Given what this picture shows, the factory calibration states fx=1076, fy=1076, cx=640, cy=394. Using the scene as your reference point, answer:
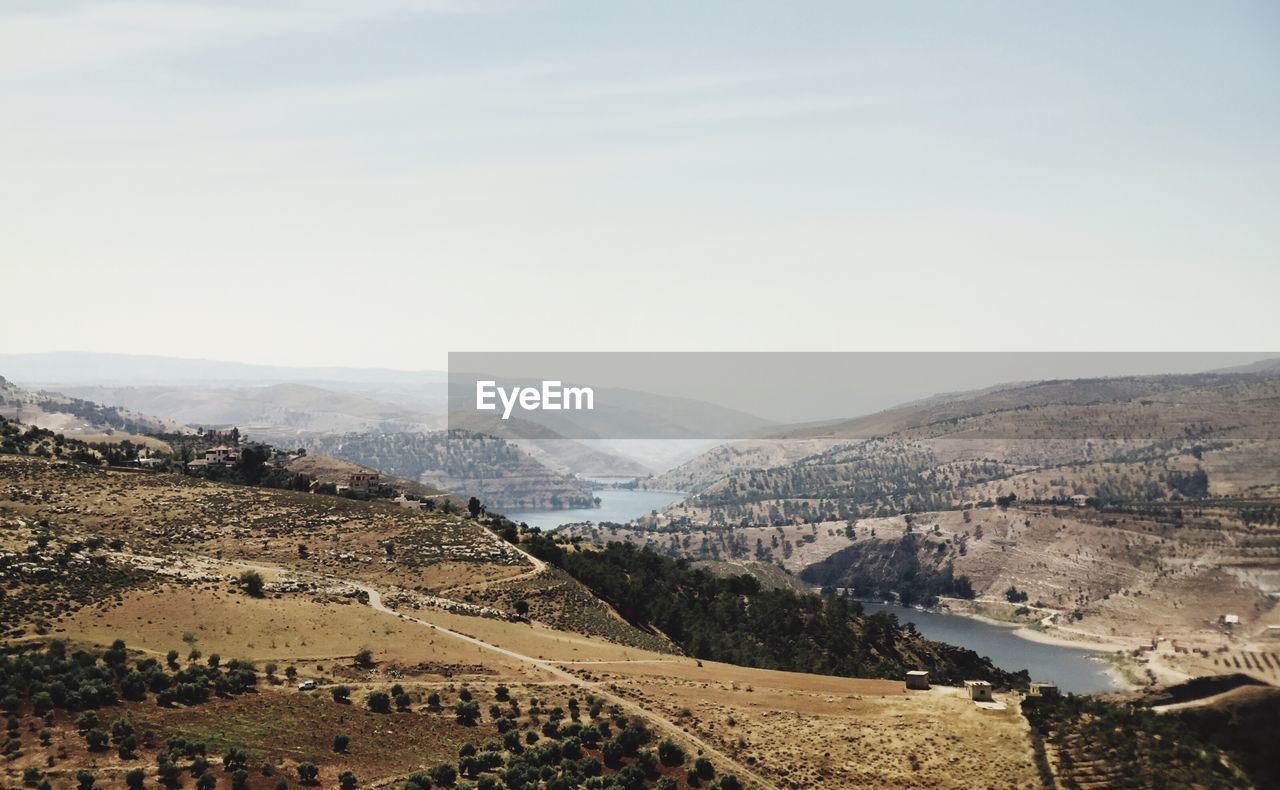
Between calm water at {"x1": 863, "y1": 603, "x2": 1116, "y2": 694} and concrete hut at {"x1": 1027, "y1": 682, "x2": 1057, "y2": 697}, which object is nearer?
concrete hut at {"x1": 1027, "y1": 682, "x2": 1057, "y2": 697}

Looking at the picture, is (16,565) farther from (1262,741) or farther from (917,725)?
(1262,741)

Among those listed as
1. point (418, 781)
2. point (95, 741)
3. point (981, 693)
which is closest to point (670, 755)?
point (418, 781)

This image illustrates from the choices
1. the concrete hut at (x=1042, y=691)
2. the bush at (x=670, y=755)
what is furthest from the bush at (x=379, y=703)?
the concrete hut at (x=1042, y=691)

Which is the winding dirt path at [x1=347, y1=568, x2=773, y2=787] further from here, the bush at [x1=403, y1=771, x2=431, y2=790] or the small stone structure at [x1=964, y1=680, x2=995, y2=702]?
the small stone structure at [x1=964, y1=680, x2=995, y2=702]

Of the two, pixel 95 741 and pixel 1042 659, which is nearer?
pixel 95 741

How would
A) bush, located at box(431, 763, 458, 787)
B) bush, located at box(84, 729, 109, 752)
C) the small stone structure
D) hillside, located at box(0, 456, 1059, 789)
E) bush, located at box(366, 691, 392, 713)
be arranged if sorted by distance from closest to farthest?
bush, located at box(84, 729, 109, 752) → bush, located at box(431, 763, 458, 787) → hillside, located at box(0, 456, 1059, 789) → bush, located at box(366, 691, 392, 713) → the small stone structure

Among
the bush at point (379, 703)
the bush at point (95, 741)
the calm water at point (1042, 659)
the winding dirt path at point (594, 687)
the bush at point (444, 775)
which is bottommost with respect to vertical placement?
the calm water at point (1042, 659)

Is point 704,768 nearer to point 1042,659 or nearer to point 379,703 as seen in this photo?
point 379,703

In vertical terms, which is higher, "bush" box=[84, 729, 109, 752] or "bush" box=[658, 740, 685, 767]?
"bush" box=[84, 729, 109, 752]

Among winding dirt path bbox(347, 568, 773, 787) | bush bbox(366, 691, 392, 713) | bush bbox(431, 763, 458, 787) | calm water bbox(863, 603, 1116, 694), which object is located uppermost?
bush bbox(366, 691, 392, 713)

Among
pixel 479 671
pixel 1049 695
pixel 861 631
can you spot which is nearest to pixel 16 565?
pixel 479 671

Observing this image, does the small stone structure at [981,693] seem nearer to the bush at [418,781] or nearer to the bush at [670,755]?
the bush at [670,755]

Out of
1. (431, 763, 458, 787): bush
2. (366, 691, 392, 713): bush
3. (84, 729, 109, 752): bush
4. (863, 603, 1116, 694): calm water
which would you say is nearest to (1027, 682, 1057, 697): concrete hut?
(431, 763, 458, 787): bush
